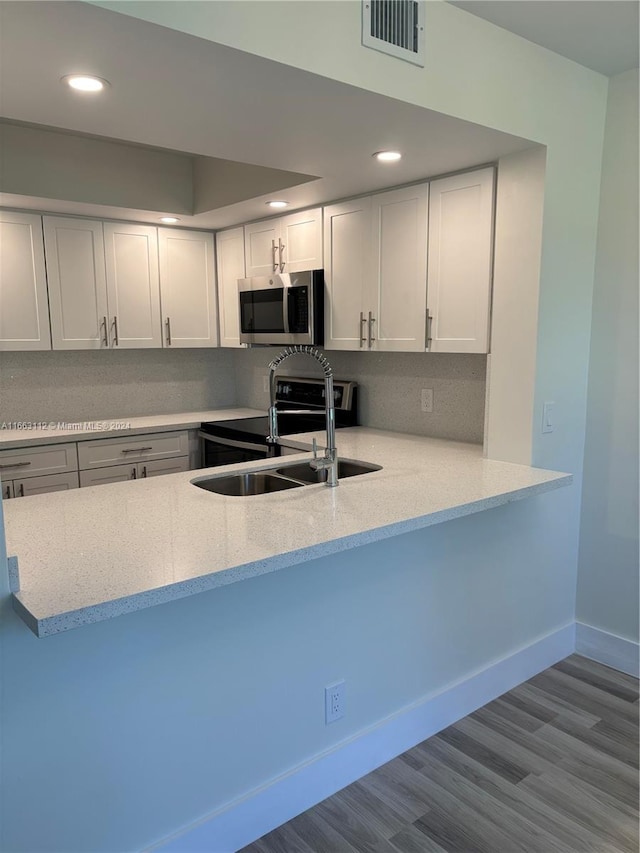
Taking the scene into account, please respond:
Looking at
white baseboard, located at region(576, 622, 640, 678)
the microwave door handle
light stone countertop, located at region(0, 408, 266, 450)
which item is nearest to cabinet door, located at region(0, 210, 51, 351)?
light stone countertop, located at region(0, 408, 266, 450)

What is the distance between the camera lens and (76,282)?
3.52 meters

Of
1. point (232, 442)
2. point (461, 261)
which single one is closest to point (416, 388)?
point (461, 261)

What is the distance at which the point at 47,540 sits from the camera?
1622 millimetres

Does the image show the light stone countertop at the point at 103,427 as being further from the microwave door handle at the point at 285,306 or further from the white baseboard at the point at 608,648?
the white baseboard at the point at 608,648

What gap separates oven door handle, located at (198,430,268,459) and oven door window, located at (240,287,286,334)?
69cm

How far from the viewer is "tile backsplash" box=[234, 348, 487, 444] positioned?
2.99m

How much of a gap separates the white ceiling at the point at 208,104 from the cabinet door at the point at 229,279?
4.32 ft

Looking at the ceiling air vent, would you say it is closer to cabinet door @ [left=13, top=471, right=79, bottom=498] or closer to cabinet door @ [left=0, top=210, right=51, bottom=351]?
cabinet door @ [left=0, top=210, right=51, bottom=351]

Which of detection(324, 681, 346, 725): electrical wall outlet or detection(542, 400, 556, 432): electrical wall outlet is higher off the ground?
detection(542, 400, 556, 432): electrical wall outlet

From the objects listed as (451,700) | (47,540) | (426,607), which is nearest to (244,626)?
(47,540)

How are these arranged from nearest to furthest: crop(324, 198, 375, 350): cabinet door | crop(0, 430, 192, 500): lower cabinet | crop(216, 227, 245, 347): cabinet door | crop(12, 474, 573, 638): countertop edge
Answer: crop(12, 474, 573, 638): countertop edge → crop(324, 198, 375, 350): cabinet door → crop(0, 430, 192, 500): lower cabinet → crop(216, 227, 245, 347): cabinet door

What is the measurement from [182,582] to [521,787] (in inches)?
59.8

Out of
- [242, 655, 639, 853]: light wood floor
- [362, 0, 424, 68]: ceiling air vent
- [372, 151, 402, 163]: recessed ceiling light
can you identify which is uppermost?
[362, 0, 424, 68]: ceiling air vent

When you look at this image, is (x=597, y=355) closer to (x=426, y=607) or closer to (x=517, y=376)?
(x=517, y=376)
